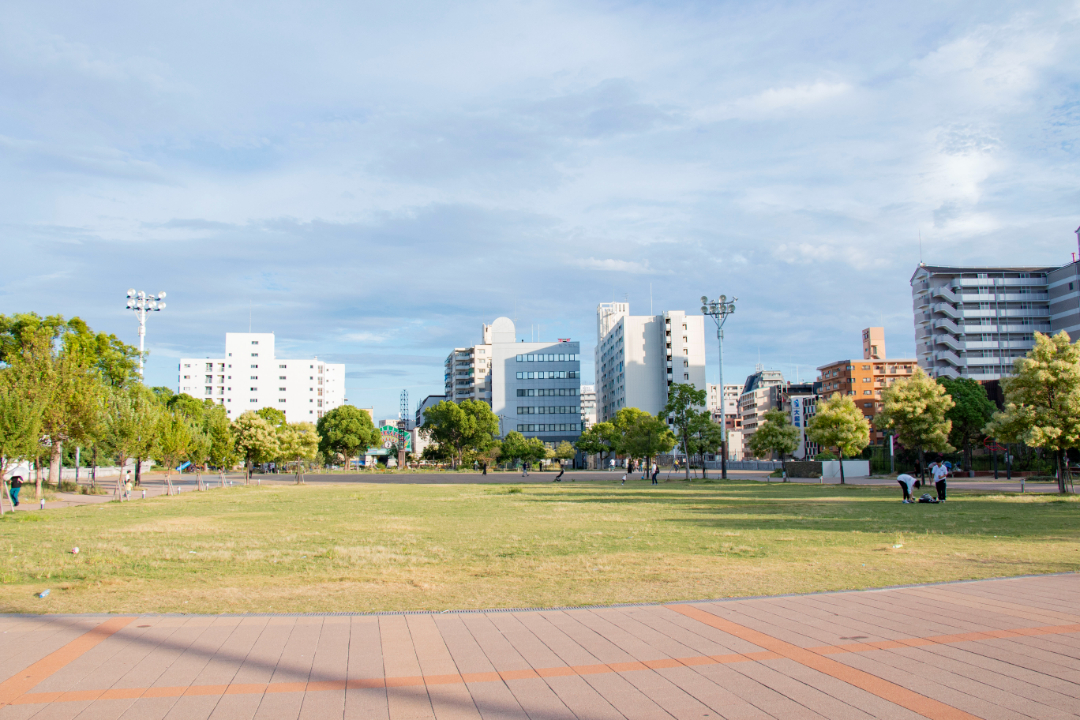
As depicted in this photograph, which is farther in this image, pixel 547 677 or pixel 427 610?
pixel 427 610

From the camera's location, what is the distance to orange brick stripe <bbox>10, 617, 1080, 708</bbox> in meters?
5.48

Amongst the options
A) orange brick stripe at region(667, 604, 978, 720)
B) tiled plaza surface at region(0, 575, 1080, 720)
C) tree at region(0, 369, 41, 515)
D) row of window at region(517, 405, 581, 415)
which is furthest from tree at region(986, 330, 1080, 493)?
row of window at region(517, 405, 581, 415)

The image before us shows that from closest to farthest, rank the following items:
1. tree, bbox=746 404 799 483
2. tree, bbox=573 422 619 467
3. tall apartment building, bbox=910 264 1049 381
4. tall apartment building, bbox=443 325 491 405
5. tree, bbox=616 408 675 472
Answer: tree, bbox=616 408 675 472 → tree, bbox=746 404 799 483 → tall apartment building, bbox=910 264 1049 381 → tree, bbox=573 422 619 467 → tall apartment building, bbox=443 325 491 405

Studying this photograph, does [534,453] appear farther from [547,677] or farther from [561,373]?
[547,677]

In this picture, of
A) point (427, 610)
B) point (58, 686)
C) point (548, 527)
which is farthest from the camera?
point (548, 527)

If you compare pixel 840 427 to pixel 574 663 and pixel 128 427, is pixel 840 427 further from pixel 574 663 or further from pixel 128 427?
pixel 574 663

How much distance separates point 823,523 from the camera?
20.2 m

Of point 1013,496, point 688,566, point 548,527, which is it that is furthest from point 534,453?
point 688,566

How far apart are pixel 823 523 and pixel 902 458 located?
2287 inches

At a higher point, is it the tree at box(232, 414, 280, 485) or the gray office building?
the gray office building

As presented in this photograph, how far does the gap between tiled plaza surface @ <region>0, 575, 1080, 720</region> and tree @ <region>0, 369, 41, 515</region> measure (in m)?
22.2

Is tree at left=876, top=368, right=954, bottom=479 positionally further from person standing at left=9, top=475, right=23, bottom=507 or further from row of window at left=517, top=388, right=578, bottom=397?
row of window at left=517, top=388, right=578, bottom=397

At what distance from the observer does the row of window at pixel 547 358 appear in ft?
440

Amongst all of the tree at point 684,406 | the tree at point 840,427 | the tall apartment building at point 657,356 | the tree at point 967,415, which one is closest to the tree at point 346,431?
the tall apartment building at point 657,356
